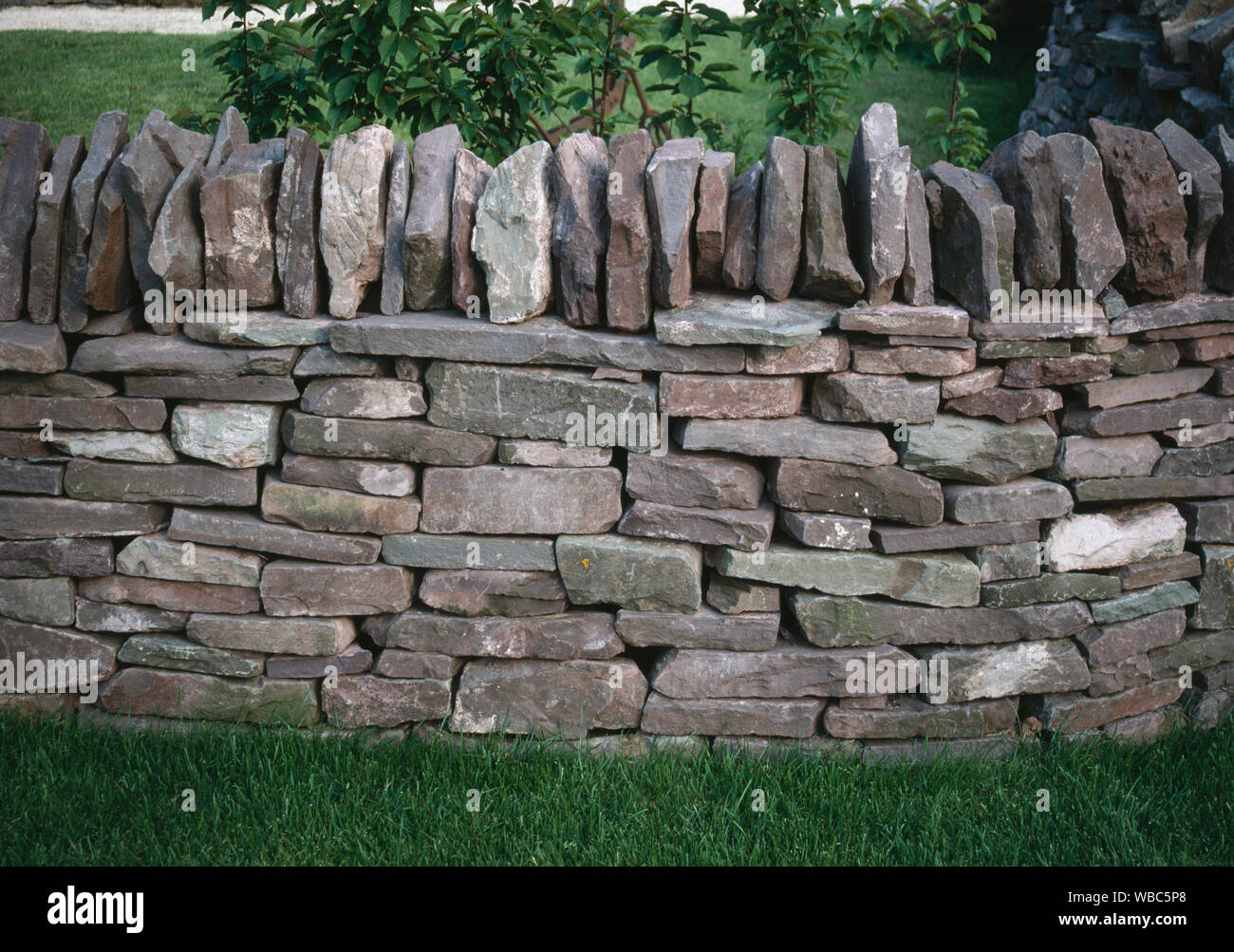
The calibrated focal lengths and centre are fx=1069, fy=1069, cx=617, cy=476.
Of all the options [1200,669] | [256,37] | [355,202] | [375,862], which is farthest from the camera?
[256,37]

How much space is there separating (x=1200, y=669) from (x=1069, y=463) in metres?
1.01

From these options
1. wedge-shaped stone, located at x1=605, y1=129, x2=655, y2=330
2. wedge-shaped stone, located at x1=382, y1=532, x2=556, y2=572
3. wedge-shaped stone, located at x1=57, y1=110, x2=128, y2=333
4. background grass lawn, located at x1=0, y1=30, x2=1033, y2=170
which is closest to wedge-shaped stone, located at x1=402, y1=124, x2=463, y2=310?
wedge-shaped stone, located at x1=605, y1=129, x2=655, y2=330

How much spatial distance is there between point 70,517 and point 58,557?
14cm

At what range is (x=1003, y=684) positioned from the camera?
356 centimetres

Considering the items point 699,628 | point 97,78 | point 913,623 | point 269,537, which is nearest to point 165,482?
point 269,537

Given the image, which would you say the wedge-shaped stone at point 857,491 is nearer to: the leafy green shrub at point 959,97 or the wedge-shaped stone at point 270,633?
the wedge-shaped stone at point 270,633

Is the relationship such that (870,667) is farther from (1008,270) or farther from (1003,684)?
(1008,270)

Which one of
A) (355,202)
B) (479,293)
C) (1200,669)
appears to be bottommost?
(1200,669)

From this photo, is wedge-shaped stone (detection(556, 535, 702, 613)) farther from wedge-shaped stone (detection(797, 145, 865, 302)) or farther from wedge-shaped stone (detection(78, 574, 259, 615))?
wedge-shaped stone (detection(78, 574, 259, 615))

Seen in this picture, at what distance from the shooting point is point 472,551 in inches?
134

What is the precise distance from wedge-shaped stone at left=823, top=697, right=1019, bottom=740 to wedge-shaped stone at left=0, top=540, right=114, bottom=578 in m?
2.42

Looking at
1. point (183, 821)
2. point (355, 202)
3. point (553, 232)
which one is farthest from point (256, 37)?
point (183, 821)

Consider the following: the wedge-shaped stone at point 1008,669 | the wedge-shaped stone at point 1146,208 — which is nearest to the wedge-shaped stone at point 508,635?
the wedge-shaped stone at point 1008,669

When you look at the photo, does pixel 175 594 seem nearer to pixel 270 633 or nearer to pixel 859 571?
pixel 270 633
